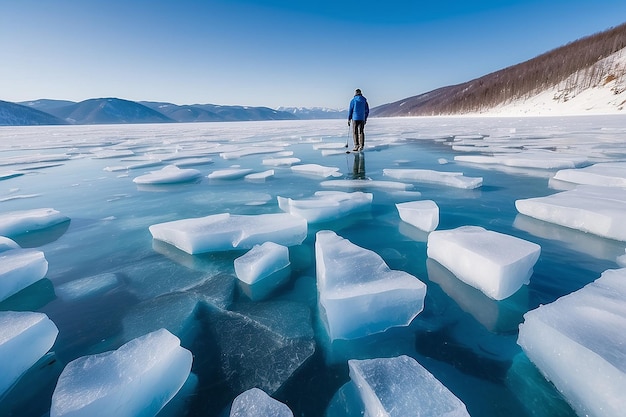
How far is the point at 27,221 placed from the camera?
116 inches

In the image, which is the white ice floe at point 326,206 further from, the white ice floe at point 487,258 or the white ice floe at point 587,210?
the white ice floe at point 587,210

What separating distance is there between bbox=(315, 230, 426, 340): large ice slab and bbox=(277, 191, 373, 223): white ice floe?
122 centimetres

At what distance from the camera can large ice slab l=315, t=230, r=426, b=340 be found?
4.69 feet

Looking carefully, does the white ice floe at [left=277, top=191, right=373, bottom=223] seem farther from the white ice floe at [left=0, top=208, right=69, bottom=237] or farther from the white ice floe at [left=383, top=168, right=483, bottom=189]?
the white ice floe at [left=0, top=208, right=69, bottom=237]

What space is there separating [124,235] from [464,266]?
2.90 m

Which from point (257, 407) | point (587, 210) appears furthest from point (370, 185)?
point (257, 407)

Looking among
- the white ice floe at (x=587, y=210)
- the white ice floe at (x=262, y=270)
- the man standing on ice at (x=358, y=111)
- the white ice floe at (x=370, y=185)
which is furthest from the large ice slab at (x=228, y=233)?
the man standing on ice at (x=358, y=111)

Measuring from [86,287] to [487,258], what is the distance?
253cm

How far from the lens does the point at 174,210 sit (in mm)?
3488

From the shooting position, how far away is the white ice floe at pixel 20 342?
1.22 meters

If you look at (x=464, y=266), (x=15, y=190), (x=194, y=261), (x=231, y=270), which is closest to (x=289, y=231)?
(x=231, y=270)

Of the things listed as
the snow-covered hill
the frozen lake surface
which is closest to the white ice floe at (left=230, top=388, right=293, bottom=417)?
the frozen lake surface

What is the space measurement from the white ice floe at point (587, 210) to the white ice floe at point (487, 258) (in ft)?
3.32

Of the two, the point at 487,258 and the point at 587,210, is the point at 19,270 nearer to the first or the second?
the point at 487,258
